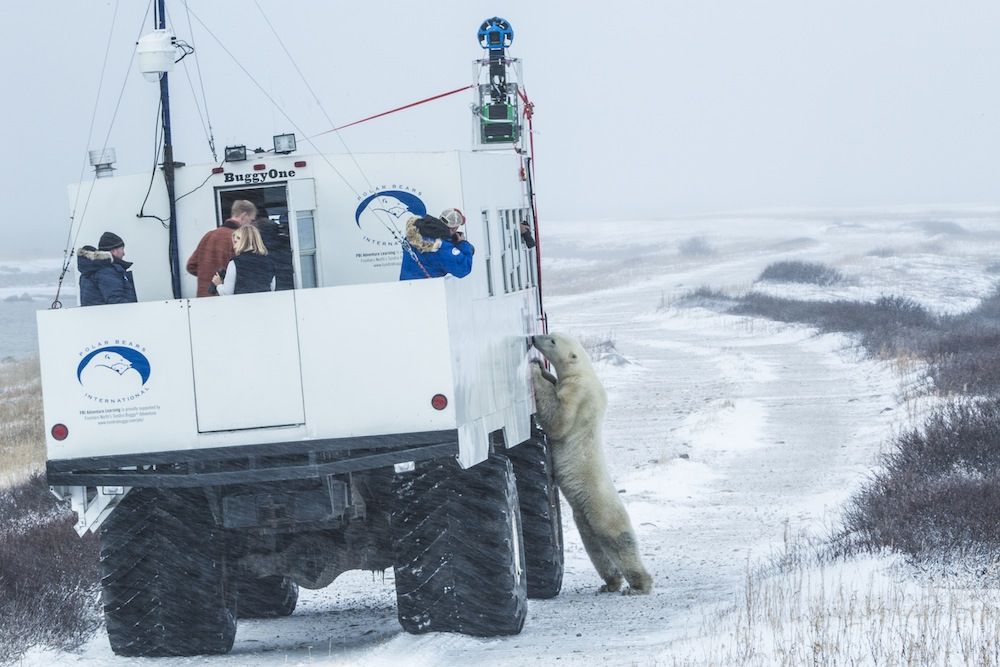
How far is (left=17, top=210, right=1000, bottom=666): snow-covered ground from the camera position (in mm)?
8828

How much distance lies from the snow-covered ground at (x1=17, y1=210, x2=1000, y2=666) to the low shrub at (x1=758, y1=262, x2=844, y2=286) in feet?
6.38

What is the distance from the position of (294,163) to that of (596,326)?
1486 inches

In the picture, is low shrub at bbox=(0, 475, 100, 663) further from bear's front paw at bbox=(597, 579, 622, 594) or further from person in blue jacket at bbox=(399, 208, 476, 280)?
bear's front paw at bbox=(597, 579, 622, 594)

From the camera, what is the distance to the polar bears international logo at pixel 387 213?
30.6 feet

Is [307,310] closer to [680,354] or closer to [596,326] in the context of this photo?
[680,354]

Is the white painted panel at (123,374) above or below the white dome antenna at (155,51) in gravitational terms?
below

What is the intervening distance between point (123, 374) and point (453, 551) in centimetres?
215

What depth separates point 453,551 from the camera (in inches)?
339

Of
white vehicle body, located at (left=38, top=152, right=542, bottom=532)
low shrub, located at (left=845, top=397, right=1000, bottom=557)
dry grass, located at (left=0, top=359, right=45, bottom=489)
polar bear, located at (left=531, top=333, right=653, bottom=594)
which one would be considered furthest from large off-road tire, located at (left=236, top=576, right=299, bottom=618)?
dry grass, located at (left=0, top=359, right=45, bottom=489)

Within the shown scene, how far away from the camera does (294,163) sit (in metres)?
9.45

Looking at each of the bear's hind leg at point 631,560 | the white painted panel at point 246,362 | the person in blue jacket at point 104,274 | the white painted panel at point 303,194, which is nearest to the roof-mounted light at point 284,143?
the white painted panel at point 303,194

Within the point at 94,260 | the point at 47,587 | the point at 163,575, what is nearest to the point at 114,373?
the point at 94,260

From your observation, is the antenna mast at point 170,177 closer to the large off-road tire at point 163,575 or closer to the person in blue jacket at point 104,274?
the person in blue jacket at point 104,274

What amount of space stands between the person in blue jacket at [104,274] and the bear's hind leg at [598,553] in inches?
156
